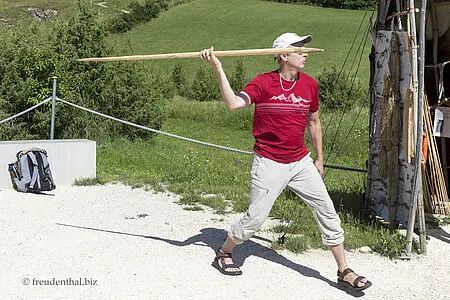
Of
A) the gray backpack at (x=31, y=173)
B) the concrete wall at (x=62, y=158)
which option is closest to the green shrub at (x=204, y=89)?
the concrete wall at (x=62, y=158)

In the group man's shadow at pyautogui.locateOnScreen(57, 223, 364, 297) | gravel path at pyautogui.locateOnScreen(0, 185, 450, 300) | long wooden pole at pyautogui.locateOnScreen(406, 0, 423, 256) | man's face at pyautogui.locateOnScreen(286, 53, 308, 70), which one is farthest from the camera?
long wooden pole at pyautogui.locateOnScreen(406, 0, 423, 256)

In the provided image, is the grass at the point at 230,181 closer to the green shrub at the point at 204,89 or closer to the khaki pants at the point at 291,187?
the khaki pants at the point at 291,187

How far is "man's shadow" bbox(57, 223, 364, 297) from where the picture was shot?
563 cm

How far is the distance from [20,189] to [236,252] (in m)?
3.98

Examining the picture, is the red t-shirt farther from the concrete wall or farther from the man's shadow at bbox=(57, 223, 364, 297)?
the concrete wall

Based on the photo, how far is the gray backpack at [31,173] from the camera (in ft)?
28.7

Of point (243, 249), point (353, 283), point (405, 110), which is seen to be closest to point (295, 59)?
point (405, 110)

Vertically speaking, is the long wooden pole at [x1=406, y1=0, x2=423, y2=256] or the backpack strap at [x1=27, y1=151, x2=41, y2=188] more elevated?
the long wooden pole at [x1=406, y1=0, x2=423, y2=256]

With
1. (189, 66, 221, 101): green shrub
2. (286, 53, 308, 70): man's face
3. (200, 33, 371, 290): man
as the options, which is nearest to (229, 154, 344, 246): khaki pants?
(200, 33, 371, 290): man

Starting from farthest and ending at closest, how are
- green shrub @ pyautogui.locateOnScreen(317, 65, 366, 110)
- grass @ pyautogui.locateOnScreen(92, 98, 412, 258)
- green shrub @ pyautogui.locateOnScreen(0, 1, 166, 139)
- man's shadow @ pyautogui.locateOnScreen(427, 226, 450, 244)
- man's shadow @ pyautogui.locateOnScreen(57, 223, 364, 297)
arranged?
green shrub @ pyautogui.locateOnScreen(317, 65, 366, 110), green shrub @ pyautogui.locateOnScreen(0, 1, 166, 139), man's shadow @ pyautogui.locateOnScreen(427, 226, 450, 244), grass @ pyautogui.locateOnScreen(92, 98, 412, 258), man's shadow @ pyautogui.locateOnScreen(57, 223, 364, 297)

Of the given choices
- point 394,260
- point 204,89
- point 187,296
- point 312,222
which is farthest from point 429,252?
point 204,89

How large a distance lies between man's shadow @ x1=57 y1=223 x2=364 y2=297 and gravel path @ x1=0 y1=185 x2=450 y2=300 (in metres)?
0.01

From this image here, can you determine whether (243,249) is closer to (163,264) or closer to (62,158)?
(163,264)

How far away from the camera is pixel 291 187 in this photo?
528cm
